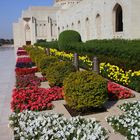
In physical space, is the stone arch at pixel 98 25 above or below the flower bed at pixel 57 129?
above

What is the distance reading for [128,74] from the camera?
29.9 ft

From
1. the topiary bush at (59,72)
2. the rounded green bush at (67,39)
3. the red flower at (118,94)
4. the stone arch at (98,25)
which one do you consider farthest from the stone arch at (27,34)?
the red flower at (118,94)

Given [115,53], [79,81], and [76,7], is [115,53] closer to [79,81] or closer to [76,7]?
[79,81]

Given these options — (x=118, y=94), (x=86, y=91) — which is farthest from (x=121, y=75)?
(x=86, y=91)

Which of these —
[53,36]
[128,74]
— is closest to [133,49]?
[128,74]

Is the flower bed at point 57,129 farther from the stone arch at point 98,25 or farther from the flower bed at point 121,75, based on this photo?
the stone arch at point 98,25

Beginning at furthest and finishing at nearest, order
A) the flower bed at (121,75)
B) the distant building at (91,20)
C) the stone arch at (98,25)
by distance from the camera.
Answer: the stone arch at (98,25) → the distant building at (91,20) → the flower bed at (121,75)

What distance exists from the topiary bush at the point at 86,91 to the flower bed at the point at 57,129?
1.20m

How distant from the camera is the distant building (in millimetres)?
18133

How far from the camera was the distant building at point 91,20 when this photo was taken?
18133 mm

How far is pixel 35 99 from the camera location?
739 centimetres

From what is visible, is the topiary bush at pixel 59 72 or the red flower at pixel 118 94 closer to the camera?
the red flower at pixel 118 94

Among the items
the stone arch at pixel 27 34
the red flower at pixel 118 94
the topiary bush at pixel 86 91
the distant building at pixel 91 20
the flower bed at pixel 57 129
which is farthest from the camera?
the stone arch at pixel 27 34

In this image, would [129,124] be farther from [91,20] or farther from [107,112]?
[91,20]
